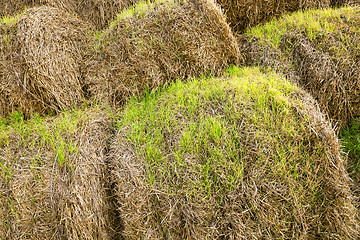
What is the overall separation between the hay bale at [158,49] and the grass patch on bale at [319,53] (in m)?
0.42

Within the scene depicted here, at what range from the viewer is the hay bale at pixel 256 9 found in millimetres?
2451

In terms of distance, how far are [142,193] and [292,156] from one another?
997 millimetres

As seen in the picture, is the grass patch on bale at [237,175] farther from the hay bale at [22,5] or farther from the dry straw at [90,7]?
the hay bale at [22,5]

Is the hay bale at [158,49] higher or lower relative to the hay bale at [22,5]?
lower

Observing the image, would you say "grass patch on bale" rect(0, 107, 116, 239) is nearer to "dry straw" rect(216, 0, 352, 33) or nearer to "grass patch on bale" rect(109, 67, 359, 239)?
"grass patch on bale" rect(109, 67, 359, 239)

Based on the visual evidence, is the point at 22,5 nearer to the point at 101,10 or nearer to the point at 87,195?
the point at 101,10

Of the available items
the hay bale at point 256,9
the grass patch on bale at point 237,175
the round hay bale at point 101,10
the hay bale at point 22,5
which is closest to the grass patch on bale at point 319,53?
the hay bale at point 256,9

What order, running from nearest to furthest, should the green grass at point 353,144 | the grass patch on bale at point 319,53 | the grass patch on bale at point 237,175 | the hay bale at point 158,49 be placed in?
the grass patch on bale at point 237,175 < the green grass at point 353,144 < the grass patch on bale at point 319,53 < the hay bale at point 158,49

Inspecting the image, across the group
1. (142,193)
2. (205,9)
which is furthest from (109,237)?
(205,9)

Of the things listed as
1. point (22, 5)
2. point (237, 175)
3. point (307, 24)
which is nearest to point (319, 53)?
point (307, 24)

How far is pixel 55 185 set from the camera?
156 centimetres

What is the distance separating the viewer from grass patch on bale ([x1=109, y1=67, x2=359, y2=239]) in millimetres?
1440

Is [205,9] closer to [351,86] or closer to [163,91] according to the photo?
[163,91]

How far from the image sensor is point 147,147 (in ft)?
5.31
